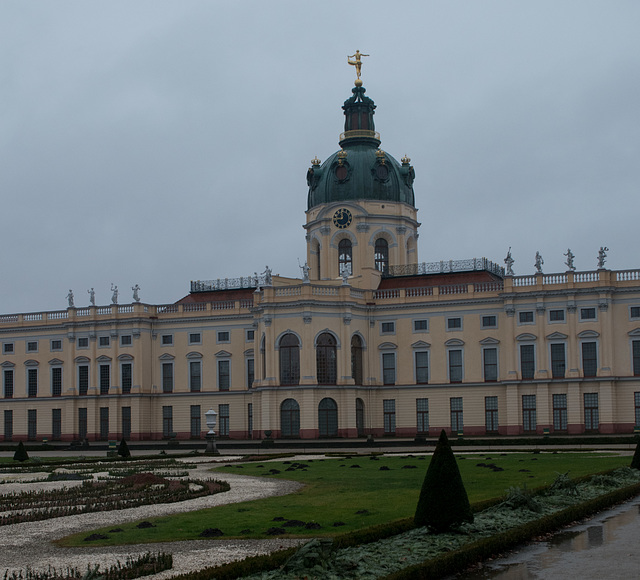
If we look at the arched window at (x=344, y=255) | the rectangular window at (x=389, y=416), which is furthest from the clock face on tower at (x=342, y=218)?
the rectangular window at (x=389, y=416)

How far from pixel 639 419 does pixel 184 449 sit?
31.8 metres

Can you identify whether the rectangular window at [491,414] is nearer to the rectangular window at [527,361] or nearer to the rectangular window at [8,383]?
the rectangular window at [527,361]

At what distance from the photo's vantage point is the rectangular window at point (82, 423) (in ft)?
258

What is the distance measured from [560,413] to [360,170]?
89.4ft

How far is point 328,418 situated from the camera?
226 ft

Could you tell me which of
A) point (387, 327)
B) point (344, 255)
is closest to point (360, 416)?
point (387, 327)

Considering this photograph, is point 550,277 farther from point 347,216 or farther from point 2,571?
point 2,571

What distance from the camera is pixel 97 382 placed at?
3086 inches

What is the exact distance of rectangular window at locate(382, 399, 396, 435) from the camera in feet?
236

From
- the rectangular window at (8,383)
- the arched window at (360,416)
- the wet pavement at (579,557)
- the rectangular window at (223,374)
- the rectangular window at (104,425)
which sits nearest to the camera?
the wet pavement at (579,557)

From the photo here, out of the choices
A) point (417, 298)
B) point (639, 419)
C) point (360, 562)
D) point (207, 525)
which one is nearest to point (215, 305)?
point (417, 298)

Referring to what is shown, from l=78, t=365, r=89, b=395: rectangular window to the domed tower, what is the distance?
21820 millimetres

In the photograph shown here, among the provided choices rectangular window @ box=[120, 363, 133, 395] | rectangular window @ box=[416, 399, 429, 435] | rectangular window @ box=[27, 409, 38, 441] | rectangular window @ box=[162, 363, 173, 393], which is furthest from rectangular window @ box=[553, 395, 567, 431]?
rectangular window @ box=[27, 409, 38, 441]

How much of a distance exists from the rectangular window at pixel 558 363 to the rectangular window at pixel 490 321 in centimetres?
500
